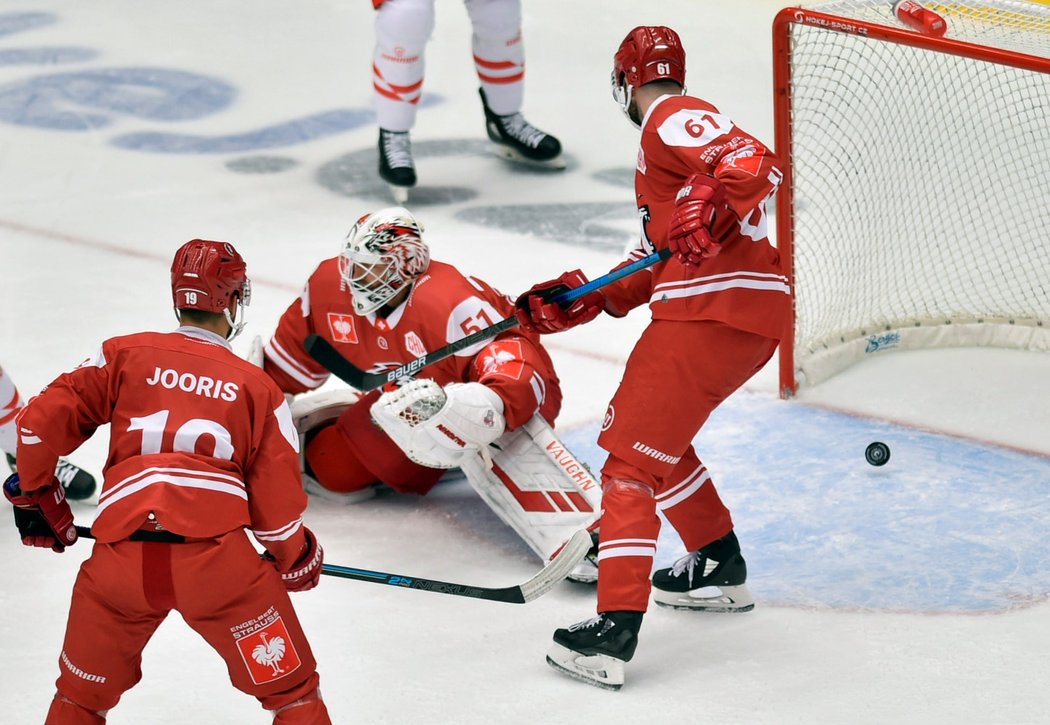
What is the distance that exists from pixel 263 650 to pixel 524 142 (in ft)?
12.5

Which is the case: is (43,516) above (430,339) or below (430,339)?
above

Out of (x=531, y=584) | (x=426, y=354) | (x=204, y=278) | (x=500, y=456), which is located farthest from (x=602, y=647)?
(x=204, y=278)

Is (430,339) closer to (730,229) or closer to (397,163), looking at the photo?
(730,229)

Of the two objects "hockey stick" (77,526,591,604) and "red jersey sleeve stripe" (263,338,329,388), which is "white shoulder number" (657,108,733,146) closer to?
"hockey stick" (77,526,591,604)

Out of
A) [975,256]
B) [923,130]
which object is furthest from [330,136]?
[975,256]

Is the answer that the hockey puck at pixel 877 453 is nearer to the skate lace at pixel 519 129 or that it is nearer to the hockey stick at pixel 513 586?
the hockey stick at pixel 513 586

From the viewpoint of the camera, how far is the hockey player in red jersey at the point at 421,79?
529cm

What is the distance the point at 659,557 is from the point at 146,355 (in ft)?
4.26

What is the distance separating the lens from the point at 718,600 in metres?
2.91

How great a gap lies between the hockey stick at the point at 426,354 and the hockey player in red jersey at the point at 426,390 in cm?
2

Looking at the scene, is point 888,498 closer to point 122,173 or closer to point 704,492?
point 704,492

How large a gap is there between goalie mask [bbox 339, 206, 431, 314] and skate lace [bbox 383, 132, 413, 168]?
2.24 m

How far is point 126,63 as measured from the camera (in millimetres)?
6973

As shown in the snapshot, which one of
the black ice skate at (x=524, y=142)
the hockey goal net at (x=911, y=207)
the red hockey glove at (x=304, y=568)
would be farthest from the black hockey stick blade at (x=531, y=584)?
the black ice skate at (x=524, y=142)
